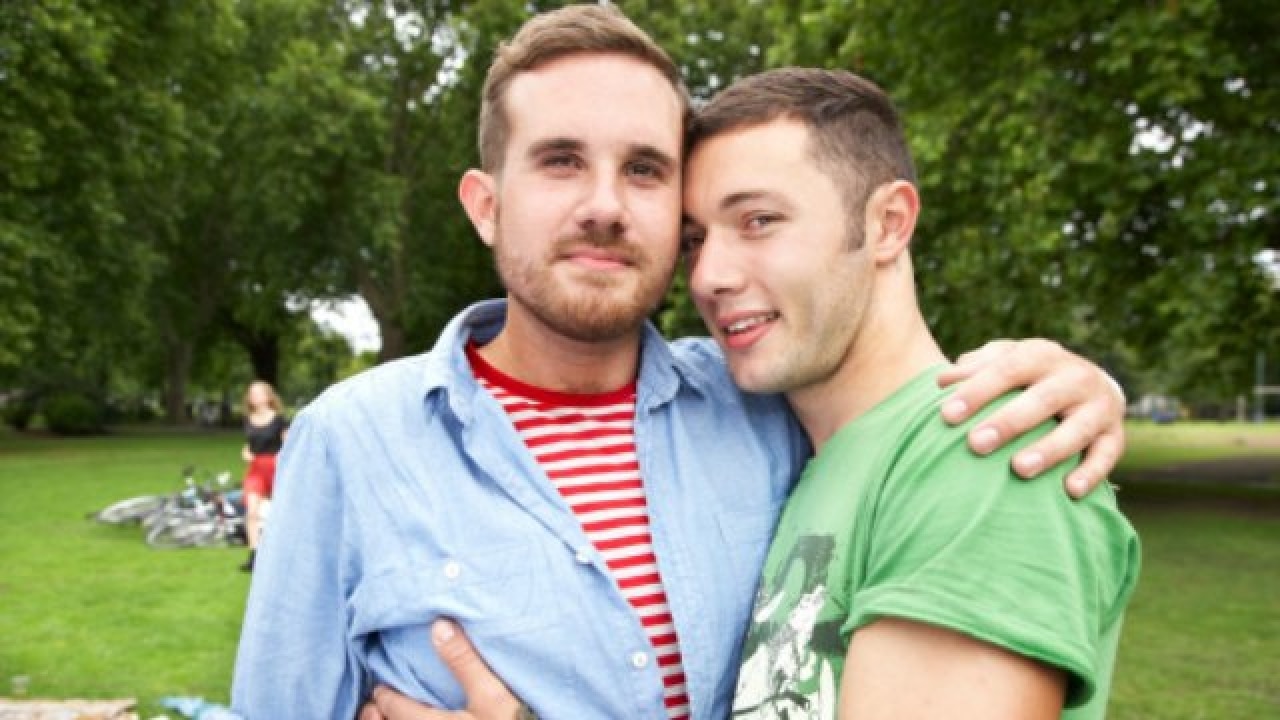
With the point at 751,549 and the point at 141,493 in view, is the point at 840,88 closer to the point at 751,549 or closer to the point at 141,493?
the point at 751,549

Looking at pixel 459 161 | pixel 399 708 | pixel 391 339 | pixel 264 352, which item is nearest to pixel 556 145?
pixel 399 708

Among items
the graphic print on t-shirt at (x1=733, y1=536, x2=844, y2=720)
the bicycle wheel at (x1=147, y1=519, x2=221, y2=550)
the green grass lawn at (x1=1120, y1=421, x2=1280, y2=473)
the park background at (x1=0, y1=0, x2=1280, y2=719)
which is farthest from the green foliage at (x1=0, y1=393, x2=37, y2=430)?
the graphic print on t-shirt at (x1=733, y1=536, x2=844, y2=720)

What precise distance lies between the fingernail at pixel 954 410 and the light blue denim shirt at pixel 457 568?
2.24 ft

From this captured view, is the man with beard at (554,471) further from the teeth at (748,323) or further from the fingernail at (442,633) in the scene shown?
the teeth at (748,323)

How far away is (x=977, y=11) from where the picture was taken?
621 inches

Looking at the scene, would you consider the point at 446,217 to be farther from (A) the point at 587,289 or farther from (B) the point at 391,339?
(A) the point at 587,289

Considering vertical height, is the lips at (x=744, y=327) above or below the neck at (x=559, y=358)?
above

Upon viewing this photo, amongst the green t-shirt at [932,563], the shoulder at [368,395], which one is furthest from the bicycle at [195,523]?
the green t-shirt at [932,563]

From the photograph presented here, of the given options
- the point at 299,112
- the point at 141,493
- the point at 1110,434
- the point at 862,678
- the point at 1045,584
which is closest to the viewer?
the point at 1045,584

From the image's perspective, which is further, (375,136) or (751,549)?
(375,136)

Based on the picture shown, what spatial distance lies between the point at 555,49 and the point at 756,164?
54 cm

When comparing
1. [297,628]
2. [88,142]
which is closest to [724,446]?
[297,628]

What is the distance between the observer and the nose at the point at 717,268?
95.2 inches

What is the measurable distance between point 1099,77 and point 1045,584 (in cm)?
1509
